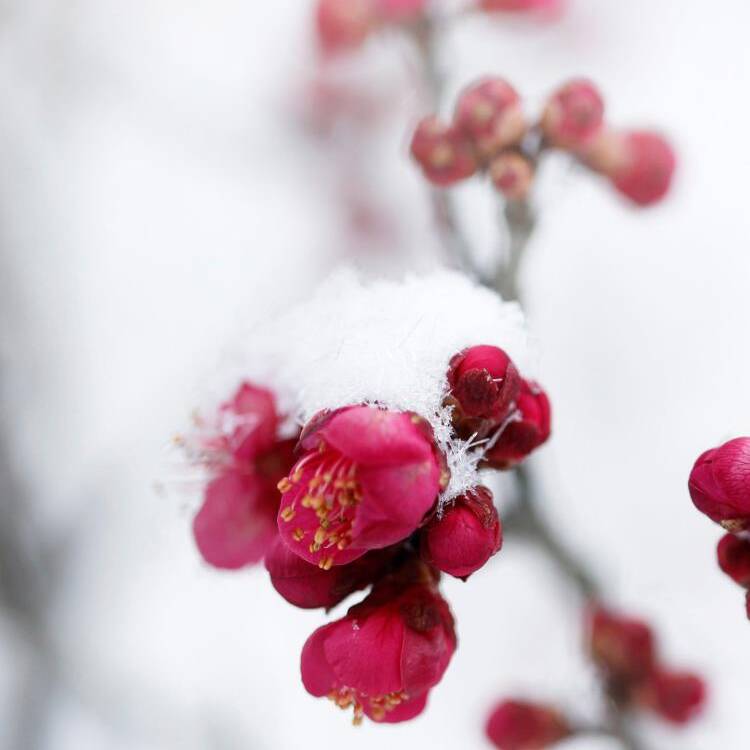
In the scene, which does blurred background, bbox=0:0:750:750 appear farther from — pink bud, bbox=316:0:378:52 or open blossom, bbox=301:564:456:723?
open blossom, bbox=301:564:456:723

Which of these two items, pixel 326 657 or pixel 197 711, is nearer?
pixel 326 657

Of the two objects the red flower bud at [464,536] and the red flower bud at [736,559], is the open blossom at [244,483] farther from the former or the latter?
the red flower bud at [736,559]

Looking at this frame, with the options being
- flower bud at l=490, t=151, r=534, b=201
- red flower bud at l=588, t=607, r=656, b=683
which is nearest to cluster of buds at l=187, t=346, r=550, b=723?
flower bud at l=490, t=151, r=534, b=201

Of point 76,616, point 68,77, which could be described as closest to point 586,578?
point 76,616

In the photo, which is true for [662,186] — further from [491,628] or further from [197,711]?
[197,711]

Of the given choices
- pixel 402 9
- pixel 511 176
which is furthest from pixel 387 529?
pixel 402 9
